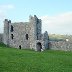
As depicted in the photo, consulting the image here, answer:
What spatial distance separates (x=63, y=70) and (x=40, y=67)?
2684 millimetres

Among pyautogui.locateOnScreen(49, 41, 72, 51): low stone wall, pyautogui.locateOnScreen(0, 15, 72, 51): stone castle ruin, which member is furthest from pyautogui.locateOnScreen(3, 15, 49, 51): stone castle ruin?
pyautogui.locateOnScreen(49, 41, 72, 51): low stone wall

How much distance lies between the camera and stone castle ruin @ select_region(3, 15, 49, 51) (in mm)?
73812

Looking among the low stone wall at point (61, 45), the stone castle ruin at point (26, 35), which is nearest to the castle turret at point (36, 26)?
the stone castle ruin at point (26, 35)

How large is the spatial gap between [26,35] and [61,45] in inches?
403

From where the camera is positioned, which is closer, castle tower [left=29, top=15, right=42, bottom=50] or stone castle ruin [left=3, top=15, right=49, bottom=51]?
stone castle ruin [left=3, top=15, right=49, bottom=51]

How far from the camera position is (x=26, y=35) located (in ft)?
252

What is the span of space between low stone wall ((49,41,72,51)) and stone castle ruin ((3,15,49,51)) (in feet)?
4.77

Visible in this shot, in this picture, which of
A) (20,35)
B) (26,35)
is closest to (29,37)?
(26,35)

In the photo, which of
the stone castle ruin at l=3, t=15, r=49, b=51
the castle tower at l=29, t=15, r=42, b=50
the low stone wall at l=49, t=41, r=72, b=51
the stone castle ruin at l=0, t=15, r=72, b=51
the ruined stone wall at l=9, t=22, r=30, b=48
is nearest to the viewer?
the low stone wall at l=49, t=41, r=72, b=51

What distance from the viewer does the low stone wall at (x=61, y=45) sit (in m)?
70.8

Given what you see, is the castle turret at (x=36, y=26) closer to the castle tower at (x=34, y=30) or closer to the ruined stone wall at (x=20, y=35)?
the castle tower at (x=34, y=30)

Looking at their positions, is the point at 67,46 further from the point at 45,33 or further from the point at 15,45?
the point at 15,45

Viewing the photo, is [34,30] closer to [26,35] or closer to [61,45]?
[26,35]

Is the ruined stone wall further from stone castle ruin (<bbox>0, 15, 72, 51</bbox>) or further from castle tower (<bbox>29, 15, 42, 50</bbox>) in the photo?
castle tower (<bbox>29, 15, 42, 50</bbox>)
